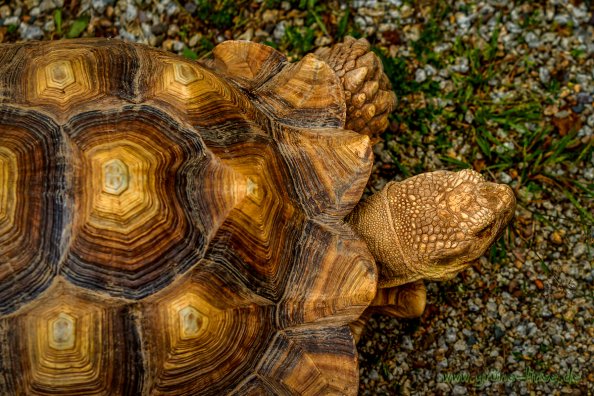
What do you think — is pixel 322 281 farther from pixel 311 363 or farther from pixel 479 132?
pixel 479 132

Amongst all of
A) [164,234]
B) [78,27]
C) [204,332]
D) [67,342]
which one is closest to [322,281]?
[204,332]

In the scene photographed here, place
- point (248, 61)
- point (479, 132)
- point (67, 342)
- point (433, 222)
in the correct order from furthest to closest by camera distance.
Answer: point (479, 132) < point (248, 61) < point (433, 222) < point (67, 342)

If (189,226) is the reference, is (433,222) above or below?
below

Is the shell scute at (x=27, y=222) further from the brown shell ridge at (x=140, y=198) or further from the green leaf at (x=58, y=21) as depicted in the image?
the green leaf at (x=58, y=21)

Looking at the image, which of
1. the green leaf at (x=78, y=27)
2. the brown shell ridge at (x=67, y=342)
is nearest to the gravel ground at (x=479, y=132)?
the green leaf at (x=78, y=27)

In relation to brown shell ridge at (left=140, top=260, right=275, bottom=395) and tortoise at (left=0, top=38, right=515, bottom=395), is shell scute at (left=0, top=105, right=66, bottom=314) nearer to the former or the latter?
tortoise at (left=0, top=38, right=515, bottom=395)

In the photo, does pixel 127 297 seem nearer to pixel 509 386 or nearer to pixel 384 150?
pixel 384 150

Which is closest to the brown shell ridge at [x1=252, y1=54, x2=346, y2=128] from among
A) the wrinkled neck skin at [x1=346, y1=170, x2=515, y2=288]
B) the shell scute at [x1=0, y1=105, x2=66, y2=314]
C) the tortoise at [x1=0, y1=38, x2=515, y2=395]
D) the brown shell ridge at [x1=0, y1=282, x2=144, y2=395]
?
the tortoise at [x1=0, y1=38, x2=515, y2=395]
